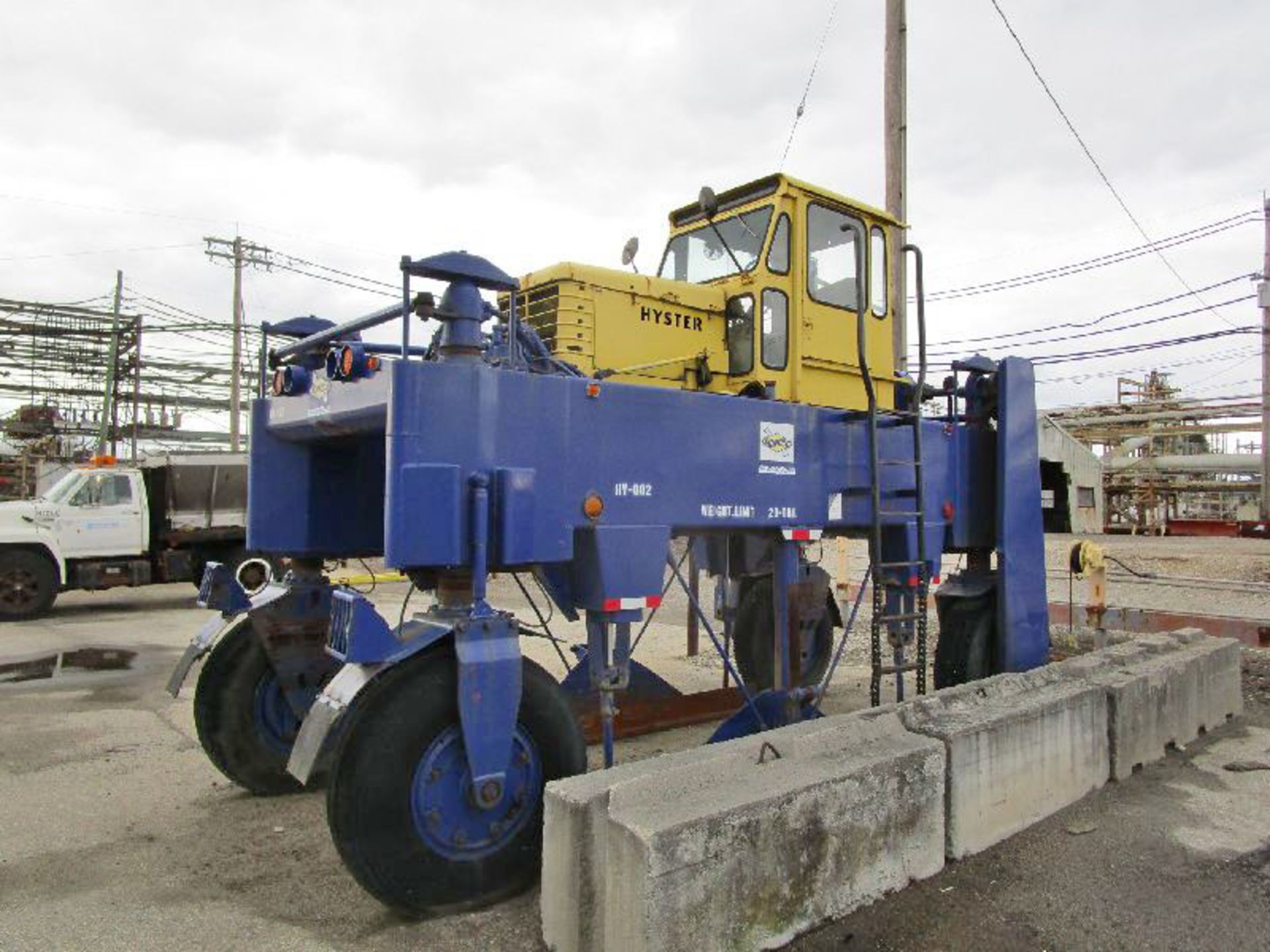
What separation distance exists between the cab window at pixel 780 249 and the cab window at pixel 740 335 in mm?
287

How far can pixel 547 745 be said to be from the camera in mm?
3822

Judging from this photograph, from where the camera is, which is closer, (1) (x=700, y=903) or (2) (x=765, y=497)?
(1) (x=700, y=903)

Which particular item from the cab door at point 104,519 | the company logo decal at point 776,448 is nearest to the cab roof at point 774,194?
the company logo decal at point 776,448

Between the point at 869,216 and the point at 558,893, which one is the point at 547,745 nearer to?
the point at 558,893

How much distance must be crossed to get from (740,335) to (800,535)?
1425 millimetres

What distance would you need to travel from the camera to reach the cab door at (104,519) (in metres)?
14.6

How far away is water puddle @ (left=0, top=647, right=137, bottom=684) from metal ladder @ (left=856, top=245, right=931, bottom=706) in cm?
805

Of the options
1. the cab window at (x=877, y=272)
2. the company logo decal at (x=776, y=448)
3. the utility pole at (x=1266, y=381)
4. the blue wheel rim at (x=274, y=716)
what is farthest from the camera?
the utility pole at (x=1266, y=381)

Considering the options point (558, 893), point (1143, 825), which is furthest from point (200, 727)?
point (1143, 825)

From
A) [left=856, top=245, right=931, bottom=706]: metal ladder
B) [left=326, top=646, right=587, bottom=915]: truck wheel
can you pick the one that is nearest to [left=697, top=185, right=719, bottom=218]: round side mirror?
[left=856, top=245, right=931, bottom=706]: metal ladder

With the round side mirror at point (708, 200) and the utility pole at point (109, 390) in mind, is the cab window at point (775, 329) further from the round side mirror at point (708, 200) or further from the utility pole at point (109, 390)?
the utility pole at point (109, 390)

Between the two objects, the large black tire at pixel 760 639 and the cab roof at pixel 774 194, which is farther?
the large black tire at pixel 760 639

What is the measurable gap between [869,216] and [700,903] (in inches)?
198

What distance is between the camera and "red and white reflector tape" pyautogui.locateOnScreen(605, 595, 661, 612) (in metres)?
4.22
